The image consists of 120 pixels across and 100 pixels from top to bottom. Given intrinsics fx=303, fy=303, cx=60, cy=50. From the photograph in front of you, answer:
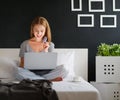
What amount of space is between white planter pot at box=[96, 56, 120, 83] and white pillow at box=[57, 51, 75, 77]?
392 millimetres

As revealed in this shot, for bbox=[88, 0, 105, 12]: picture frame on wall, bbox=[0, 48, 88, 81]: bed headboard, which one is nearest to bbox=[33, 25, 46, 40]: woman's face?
bbox=[0, 48, 88, 81]: bed headboard

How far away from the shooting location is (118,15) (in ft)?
15.8

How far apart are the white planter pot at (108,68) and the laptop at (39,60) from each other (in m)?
0.99

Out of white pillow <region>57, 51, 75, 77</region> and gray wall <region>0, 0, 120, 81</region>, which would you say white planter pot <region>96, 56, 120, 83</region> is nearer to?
white pillow <region>57, 51, 75, 77</region>

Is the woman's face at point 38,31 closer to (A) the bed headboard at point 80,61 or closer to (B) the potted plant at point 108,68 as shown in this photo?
(A) the bed headboard at point 80,61

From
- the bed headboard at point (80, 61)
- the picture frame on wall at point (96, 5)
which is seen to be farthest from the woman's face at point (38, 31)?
the picture frame on wall at point (96, 5)

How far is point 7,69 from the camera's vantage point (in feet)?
13.2

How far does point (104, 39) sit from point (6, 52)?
1558mm

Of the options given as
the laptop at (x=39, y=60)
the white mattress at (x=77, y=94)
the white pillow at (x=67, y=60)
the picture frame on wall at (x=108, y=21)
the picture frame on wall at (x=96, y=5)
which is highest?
the picture frame on wall at (x=96, y=5)

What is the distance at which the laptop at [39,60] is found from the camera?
352cm

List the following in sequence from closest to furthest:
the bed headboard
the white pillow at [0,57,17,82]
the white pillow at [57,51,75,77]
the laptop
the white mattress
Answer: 1. the white mattress
2. the laptop
3. the white pillow at [0,57,17,82]
4. the white pillow at [57,51,75,77]
5. the bed headboard

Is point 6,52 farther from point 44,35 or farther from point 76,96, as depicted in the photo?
point 76,96

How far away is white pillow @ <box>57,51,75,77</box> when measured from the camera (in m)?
4.36

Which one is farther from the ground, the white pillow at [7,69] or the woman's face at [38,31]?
the woman's face at [38,31]
